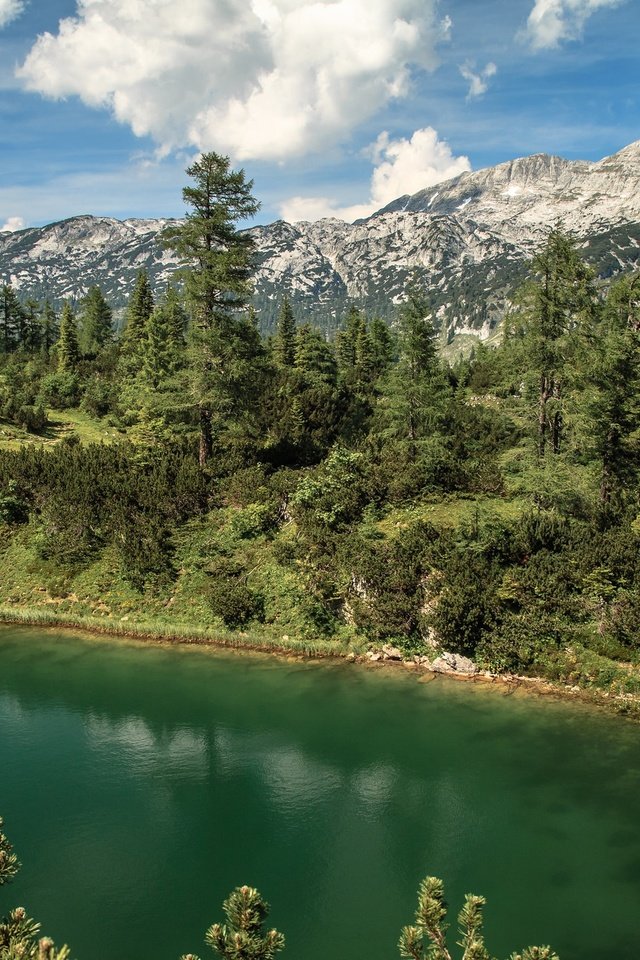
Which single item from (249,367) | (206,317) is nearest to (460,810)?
(249,367)

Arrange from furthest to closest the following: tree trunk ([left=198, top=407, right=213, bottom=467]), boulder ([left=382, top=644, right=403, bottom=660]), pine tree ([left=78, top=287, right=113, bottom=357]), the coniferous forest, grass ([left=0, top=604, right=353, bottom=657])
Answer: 1. pine tree ([left=78, top=287, right=113, bottom=357])
2. tree trunk ([left=198, top=407, right=213, bottom=467])
3. grass ([left=0, top=604, right=353, bottom=657])
4. boulder ([left=382, top=644, right=403, bottom=660])
5. the coniferous forest

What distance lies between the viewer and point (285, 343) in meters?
64.1

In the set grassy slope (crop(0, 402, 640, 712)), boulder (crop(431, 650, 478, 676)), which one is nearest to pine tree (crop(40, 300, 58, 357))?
grassy slope (crop(0, 402, 640, 712))

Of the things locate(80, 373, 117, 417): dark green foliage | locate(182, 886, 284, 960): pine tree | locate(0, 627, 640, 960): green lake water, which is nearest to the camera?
locate(182, 886, 284, 960): pine tree

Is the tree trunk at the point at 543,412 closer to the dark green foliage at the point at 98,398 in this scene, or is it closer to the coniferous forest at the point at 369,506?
the coniferous forest at the point at 369,506

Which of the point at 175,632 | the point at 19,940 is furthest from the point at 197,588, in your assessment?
the point at 19,940

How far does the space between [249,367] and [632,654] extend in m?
18.7

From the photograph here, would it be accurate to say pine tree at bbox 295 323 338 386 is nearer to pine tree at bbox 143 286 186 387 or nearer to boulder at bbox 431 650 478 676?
pine tree at bbox 143 286 186 387

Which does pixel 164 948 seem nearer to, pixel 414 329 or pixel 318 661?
pixel 318 661

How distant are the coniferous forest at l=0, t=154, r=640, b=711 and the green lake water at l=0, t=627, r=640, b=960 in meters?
2.23

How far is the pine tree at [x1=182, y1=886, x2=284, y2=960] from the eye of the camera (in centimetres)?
546

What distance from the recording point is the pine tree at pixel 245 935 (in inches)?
215

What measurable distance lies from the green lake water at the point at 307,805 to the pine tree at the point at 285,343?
44139 mm

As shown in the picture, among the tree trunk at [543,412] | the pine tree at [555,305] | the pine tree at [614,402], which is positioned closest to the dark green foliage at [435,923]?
the pine tree at [614,402]
